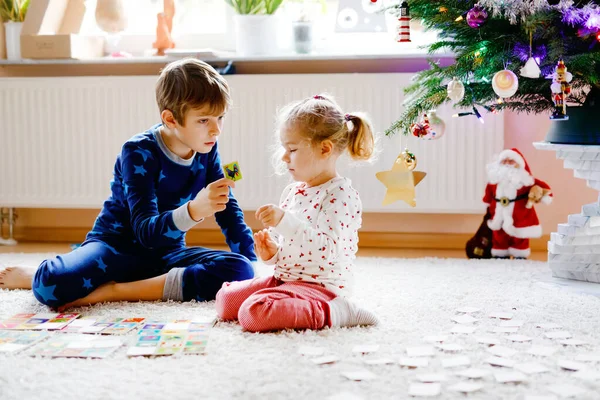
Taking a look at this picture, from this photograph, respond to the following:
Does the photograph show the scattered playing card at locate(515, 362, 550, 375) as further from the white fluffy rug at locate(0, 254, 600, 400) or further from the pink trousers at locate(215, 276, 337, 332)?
the pink trousers at locate(215, 276, 337, 332)

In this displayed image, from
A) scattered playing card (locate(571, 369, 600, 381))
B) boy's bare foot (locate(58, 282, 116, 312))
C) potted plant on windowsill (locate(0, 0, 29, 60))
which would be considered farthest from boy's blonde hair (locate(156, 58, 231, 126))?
potted plant on windowsill (locate(0, 0, 29, 60))

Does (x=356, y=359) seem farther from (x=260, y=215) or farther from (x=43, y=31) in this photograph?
(x=43, y=31)

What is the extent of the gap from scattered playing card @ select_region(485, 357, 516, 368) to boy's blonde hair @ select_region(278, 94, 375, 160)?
59 cm

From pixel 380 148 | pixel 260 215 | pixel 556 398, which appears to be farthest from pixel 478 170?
pixel 556 398

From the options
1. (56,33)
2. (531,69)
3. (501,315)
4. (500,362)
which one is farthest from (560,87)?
(56,33)

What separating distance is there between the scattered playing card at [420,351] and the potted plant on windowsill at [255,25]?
1619 mm

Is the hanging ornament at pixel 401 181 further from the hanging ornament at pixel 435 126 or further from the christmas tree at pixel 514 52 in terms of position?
the christmas tree at pixel 514 52

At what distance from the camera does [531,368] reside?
4.38 ft

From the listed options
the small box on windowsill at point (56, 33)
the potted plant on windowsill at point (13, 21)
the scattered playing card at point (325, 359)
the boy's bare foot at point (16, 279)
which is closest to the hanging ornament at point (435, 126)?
the scattered playing card at point (325, 359)

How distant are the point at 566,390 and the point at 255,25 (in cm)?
192

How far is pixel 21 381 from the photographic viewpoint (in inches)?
50.7

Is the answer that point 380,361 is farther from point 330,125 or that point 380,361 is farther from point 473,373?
point 330,125

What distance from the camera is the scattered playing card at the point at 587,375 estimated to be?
50.7 inches

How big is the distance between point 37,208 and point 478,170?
1727mm
